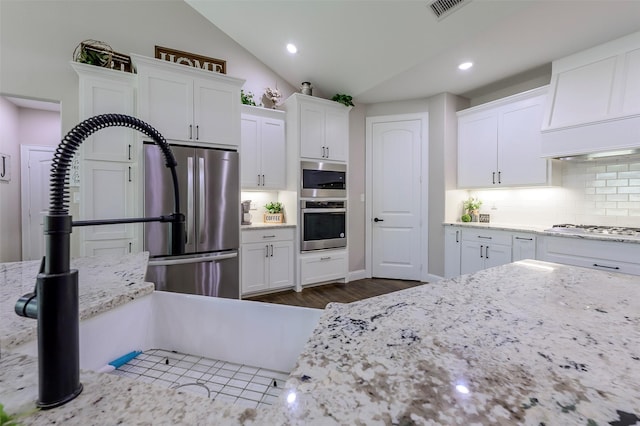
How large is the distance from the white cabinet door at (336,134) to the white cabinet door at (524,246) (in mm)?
2266

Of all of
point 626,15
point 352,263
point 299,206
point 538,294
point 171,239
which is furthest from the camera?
point 352,263

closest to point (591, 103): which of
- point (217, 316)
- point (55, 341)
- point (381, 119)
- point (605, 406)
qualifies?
point (381, 119)

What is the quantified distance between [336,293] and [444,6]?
313 centimetres

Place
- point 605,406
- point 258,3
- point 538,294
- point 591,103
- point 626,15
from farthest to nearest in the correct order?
point 258,3, point 591,103, point 626,15, point 538,294, point 605,406

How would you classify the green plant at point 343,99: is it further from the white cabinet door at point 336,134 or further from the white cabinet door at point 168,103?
the white cabinet door at point 168,103

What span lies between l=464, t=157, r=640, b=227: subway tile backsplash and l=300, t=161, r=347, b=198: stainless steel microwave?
2116 millimetres

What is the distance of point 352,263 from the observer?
419 cm

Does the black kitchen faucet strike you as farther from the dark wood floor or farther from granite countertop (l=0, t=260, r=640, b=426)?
the dark wood floor

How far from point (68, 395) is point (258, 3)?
3.56m

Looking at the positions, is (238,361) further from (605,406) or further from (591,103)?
(591,103)

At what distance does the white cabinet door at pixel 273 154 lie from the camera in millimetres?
3682

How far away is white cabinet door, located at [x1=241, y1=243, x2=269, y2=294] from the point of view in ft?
10.9

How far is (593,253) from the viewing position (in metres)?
2.42

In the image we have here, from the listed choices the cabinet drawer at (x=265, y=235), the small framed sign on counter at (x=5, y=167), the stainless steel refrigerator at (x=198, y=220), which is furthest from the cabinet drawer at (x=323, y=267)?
the small framed sign on counter at (x=5, y=167)
